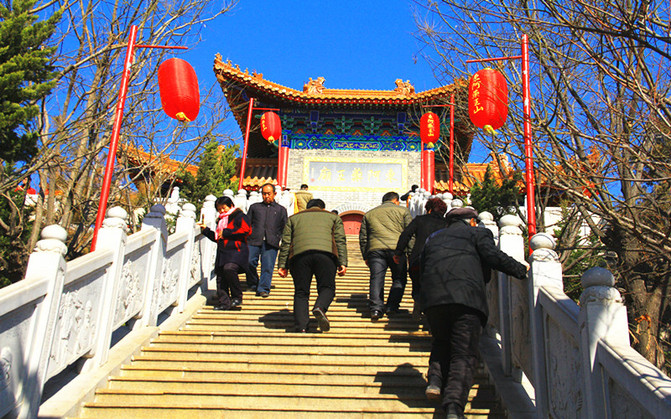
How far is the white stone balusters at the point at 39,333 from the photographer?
3.26 meters

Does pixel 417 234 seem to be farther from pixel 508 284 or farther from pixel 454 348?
pixel 454 348

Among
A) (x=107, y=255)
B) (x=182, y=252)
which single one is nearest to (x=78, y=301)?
(x=107, y=255)

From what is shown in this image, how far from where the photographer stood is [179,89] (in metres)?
6.86

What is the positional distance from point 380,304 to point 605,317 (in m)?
3.21

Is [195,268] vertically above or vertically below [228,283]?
above

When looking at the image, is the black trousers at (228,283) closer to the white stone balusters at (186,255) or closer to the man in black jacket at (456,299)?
the white stone balusters at (186,255)

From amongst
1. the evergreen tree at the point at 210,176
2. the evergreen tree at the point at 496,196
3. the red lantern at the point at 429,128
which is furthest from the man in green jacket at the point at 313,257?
the evergreen tree at the point at 210,176

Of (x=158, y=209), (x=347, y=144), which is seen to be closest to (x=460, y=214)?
(x=158, y=209)

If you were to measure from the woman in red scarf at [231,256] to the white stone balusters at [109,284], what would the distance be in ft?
4.61

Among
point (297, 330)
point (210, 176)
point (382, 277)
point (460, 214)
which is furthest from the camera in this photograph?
point (210, 176)

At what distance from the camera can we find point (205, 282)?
23.7 feet

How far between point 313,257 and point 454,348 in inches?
84.8

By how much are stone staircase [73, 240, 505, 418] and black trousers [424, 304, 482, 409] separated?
351 millimetres

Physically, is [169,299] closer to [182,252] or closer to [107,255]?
[182,252]
